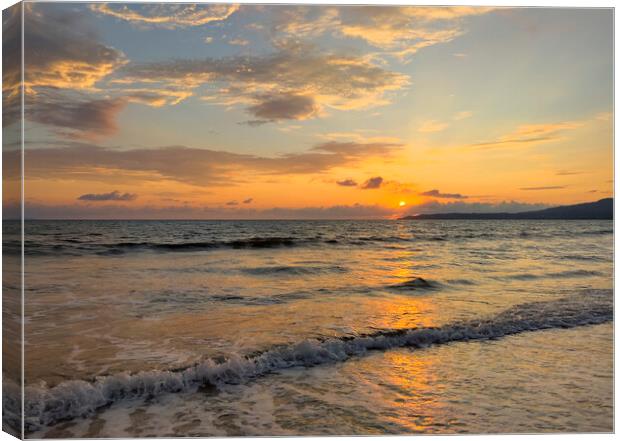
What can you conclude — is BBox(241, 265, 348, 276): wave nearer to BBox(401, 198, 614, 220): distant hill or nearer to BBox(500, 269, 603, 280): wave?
BBox(401, 198, 614, 220): distant hill

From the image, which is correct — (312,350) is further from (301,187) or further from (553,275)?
(553,275)

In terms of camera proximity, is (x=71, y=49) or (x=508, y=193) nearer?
(x=71, y=49)

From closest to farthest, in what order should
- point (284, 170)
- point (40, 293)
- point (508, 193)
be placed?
point (508, 193) < point (284, 170) < point (40, 293)

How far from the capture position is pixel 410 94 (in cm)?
481

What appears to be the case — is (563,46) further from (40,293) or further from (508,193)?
(40,293)

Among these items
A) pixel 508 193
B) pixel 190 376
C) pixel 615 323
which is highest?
pixel 508 193

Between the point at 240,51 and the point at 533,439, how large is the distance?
3.92 m

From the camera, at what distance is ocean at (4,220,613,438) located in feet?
11.0

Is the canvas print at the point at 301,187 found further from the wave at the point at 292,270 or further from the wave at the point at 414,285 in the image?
the wave at the point at 292,270

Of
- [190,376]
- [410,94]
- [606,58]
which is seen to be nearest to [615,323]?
[606,58]

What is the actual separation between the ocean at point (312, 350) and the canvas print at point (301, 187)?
2 cm

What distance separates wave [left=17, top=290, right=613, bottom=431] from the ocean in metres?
0.01

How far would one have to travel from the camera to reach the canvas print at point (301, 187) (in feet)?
11.2

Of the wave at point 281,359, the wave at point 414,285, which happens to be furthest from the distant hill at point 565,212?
the wave at point 414,285
